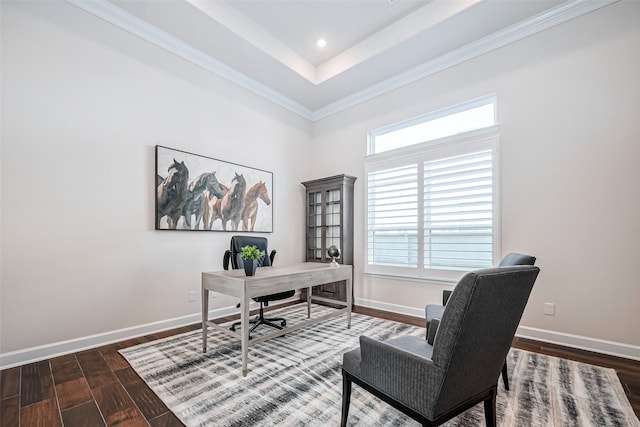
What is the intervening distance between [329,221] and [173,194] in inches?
93.0

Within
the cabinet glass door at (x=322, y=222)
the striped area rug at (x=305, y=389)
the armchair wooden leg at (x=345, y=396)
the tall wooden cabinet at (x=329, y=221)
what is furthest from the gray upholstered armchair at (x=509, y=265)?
the cabinet glass door at (x=322, y=222)

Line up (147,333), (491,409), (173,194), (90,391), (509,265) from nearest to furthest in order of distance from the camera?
(491,409), (90,391), (509,265), (147,333), (173,194)

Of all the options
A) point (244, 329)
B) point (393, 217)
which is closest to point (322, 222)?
point (393, 217)

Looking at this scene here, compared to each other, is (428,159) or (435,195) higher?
(428,159)

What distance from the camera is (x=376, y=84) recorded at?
172 inches

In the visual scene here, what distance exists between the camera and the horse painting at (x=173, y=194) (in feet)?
10.7

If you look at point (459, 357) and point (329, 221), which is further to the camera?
point (329, 221)

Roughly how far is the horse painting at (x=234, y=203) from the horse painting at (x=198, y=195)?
0.20 meters

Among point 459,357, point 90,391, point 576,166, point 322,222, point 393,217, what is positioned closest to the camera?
point 459,357

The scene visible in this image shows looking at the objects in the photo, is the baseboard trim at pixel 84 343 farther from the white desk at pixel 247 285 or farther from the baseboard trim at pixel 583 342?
the baseboard trim at pixel 583 342

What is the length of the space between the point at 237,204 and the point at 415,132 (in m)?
2.76

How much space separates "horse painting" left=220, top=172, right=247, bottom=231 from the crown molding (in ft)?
4.76

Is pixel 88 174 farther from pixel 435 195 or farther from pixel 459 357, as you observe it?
pixel 435 195

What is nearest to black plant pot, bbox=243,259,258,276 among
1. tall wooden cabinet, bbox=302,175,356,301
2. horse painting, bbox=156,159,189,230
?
horse painting, bbox=156,159,189,230
